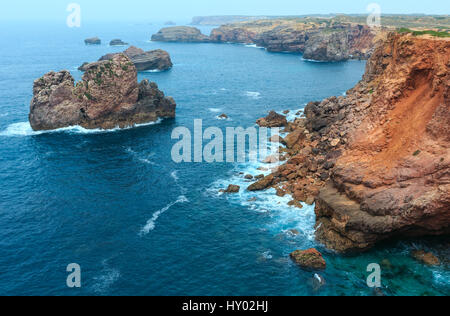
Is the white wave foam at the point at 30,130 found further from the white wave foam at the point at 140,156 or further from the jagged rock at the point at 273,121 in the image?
the jagged rock at the point at 273,121

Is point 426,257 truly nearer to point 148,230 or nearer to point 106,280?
point 148,230

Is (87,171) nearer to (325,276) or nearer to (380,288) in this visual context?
(325,276)

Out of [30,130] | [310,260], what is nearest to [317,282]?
[310,260]

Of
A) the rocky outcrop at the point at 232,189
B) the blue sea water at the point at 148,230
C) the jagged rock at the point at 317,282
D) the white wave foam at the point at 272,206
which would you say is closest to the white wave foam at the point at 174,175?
the blue sea water at the point at 148,230

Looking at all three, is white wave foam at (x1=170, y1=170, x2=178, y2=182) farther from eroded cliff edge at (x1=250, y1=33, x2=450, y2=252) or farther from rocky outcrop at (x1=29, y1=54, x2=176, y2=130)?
rocky outcrop at (x1=29, y1=54, x2=176, y2=130)

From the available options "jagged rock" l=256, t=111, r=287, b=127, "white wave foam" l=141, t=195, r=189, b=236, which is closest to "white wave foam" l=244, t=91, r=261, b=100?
→ "jagged rock" l=256, t=111, r=287, b=127

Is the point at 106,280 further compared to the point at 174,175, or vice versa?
the point at 174,175

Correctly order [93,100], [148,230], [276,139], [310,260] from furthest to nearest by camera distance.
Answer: [93,100]
[276,139]
[148,230]
[310,260]
